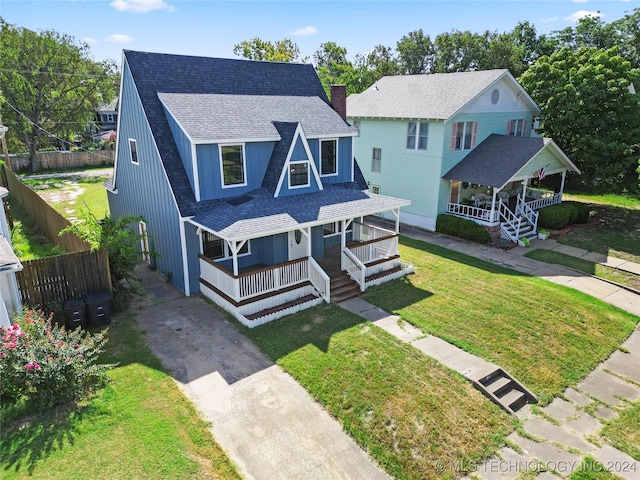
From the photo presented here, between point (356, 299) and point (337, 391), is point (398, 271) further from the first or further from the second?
point (337, 391)

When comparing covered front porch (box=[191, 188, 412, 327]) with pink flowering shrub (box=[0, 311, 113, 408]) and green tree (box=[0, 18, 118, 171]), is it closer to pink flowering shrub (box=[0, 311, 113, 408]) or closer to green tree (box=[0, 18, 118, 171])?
pink flowering shrub (box=[0, 311, 113, 408])

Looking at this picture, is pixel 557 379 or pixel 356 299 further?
pixel 356 299

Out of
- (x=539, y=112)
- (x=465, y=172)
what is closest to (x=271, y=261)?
(x=465, y=172)

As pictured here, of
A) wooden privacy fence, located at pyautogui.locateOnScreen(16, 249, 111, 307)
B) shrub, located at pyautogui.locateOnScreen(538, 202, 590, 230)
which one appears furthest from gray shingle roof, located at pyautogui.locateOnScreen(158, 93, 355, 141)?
shrub, located at pyautogui.locateOnScreen(538, 202, 590, 230)

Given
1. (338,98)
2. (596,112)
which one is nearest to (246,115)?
(338,98)

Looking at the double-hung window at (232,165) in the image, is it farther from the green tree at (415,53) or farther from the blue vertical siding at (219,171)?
the green tree at (415,53)

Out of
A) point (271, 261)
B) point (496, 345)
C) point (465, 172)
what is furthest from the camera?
point (465, 172)

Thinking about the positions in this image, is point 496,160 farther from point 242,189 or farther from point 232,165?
point 232,165
